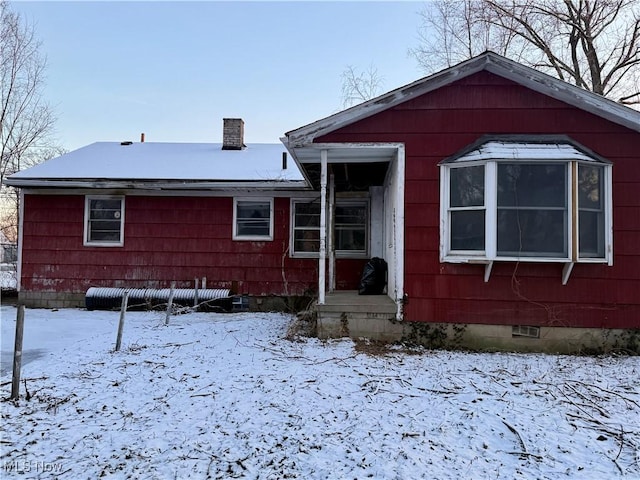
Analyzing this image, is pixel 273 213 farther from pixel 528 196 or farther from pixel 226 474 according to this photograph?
pixel 226 474

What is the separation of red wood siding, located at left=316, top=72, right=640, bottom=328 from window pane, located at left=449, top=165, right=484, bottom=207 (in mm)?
266

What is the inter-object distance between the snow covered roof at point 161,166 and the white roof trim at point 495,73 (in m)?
3.15

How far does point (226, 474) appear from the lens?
2551mm

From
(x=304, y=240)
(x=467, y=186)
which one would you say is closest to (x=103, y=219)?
(x=304, y=240)

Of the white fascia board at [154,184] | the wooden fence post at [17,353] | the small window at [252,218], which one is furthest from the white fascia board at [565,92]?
the wooden fence post at [17,353]

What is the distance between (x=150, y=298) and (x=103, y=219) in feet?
7.68

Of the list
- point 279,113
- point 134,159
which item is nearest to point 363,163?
point 134,159

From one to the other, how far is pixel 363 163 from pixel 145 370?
4873 mm

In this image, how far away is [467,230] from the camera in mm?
5754

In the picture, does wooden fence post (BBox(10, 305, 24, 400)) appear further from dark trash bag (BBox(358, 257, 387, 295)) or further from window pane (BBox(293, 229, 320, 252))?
window pane (BBox(293, 229, 320, 252))

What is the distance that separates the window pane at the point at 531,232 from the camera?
215 inches

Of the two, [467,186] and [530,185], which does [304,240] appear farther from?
[530,185]

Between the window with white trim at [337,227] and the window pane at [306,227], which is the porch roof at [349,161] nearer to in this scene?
the window with white trim at [337,227]

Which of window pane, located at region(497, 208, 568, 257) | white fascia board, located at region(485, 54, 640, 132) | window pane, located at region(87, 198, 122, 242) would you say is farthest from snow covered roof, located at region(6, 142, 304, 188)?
window pane, located at region(497, 208, 568, 257)
